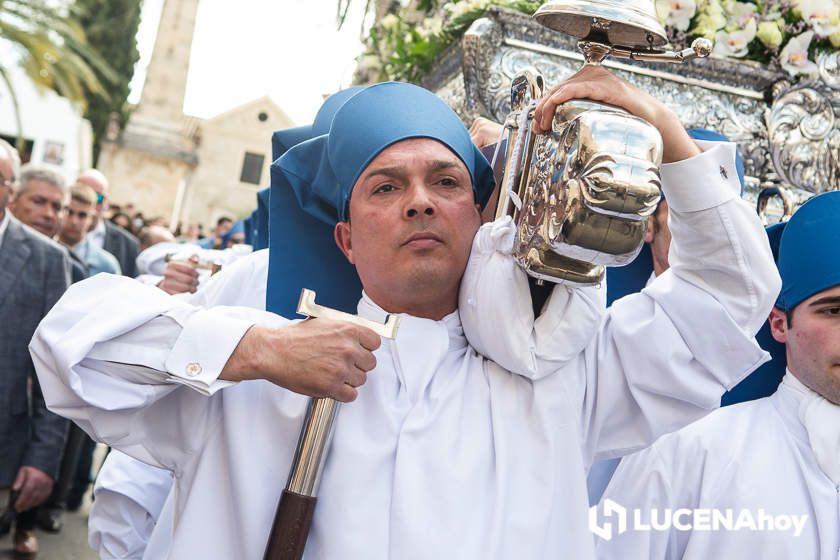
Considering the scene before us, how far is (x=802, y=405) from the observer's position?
295 centimetres

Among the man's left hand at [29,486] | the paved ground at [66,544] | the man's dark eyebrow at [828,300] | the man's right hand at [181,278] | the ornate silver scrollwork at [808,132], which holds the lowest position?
the paved ground at [66,544]

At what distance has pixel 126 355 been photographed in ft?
7.20

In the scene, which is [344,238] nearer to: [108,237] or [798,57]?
[798,57]

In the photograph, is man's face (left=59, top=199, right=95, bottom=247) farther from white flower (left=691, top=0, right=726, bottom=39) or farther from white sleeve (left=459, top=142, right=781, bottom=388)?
white sleeve (left=459, top=142, right=781, bottom=388)

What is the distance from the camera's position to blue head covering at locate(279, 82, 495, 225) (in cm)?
245

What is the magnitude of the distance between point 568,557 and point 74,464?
5832mm

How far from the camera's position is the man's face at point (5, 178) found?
522 cm

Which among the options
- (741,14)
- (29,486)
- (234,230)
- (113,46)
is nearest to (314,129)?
(741,14)

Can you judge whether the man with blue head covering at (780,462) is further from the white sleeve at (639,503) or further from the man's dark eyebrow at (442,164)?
the man's dark eyebrow at (442,164)

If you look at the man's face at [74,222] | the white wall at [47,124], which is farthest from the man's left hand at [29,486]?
the white wall at [47,124]

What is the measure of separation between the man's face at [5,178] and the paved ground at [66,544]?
7.82ft

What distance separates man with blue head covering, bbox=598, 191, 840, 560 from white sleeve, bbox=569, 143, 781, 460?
53cm

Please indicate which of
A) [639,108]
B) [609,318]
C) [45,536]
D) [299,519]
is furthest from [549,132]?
[45,536]

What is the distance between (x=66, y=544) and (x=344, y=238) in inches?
196
